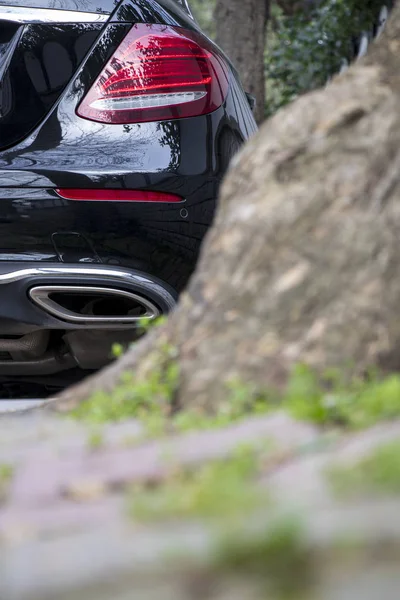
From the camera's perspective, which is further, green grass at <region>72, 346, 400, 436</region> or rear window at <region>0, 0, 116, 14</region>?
rear window at <region>0, 0, 116, 14</region>

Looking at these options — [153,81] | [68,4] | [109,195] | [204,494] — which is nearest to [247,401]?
A: [204,494]

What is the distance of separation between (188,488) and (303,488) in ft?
0.64

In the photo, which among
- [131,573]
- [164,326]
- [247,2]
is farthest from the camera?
[247,2]

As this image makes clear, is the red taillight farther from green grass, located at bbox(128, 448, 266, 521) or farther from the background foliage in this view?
the background foliage

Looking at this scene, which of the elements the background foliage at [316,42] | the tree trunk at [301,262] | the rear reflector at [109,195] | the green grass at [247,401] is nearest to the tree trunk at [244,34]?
the background foliage at [316,42]

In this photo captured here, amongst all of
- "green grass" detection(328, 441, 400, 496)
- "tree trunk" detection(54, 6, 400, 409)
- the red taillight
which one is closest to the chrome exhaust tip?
the red taillight

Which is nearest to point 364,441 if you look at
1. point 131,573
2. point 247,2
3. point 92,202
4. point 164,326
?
point 131,573

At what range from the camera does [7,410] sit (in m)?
3.55

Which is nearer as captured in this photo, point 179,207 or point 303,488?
point 303,488

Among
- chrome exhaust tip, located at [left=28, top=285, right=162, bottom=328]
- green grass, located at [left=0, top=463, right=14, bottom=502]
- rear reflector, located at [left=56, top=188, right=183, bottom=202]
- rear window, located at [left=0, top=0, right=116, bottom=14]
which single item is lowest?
green grass, located at [left=0, top=463, right=14, bottom=502]

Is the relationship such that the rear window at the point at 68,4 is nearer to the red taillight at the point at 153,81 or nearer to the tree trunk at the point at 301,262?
the red taillight at the point at 153,81

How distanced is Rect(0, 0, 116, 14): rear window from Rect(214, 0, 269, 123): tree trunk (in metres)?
7.36

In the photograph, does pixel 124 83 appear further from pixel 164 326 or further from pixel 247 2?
pixel 247 2

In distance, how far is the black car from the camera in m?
3.92
